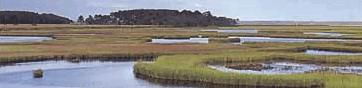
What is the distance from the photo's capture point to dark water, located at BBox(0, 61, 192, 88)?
1027 inches

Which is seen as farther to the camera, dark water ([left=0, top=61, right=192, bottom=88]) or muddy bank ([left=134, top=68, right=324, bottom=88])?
dark water ([left=0, top=61, right=192, bottom=88])

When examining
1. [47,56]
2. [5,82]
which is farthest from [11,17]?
[5,82]

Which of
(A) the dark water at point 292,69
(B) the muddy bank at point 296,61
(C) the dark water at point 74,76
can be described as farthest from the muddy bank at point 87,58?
(A) the dark water at point 292,69

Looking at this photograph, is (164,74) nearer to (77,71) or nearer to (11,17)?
(77,71)

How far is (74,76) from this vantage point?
29.5 meters

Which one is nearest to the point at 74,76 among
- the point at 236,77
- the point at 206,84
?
the point at 206,84

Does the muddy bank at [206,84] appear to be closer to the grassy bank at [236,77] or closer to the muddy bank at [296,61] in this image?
the grassy bank at [236,77]

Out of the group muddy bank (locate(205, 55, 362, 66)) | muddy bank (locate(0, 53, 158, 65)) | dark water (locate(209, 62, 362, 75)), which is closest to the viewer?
dark water (locate(209, 62, 362, 75))

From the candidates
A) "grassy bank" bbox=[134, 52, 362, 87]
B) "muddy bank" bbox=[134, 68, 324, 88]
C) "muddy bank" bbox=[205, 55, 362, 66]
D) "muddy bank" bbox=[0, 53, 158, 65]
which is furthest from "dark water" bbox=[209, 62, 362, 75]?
"muddy bank" bbox=[0, 53, 158, 65]

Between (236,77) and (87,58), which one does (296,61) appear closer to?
(236,77)

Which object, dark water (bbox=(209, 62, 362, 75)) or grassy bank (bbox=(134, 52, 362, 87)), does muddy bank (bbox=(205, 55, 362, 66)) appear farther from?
grassy bank (bbox=(134, 52, 362, 87))

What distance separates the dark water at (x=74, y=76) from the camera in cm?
2608

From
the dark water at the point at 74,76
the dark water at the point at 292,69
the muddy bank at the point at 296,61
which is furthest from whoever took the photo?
the muddy bank at the point at 296,61

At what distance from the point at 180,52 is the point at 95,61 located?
8.71m
